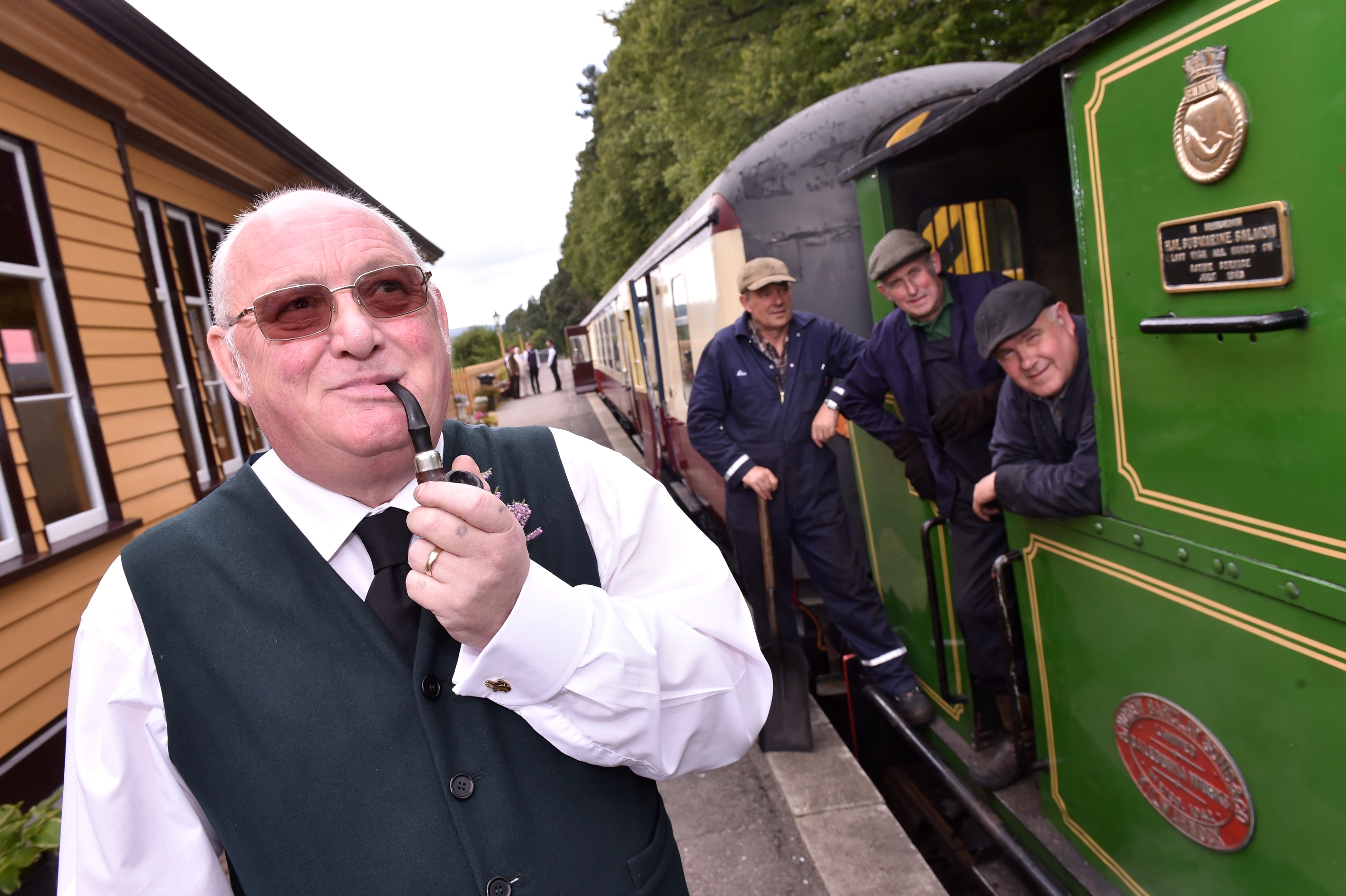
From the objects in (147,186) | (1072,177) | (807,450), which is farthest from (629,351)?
(1072,177)

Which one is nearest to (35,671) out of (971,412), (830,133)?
(971,412)

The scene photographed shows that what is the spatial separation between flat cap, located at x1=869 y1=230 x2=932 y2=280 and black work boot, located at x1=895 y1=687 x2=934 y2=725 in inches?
74.2

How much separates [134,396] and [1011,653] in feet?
15.3

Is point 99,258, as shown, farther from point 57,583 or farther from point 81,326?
point 57,583

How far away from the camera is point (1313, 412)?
1452mm

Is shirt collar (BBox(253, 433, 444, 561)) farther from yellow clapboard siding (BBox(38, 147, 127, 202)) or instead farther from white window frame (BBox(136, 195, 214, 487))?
white window frame (BBox(136, 195, 214, 487))

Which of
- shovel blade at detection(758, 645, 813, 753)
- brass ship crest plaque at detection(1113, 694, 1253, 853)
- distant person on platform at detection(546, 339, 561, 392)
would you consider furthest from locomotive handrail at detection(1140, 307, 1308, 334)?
distant person on platform at detection(546, 339, 561, 392)

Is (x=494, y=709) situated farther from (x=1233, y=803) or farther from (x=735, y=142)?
(x=735, y=142)

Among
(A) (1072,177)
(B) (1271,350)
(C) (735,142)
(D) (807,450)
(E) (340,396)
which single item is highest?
(C) (735,142)

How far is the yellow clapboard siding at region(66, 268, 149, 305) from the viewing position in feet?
13.6

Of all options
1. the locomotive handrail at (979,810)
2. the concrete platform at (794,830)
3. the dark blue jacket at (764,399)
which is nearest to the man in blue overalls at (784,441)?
the dark blue jacket at (764,399)

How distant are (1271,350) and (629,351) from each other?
12036 mm

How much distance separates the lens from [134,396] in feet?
15.1

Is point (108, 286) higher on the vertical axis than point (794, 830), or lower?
higher
